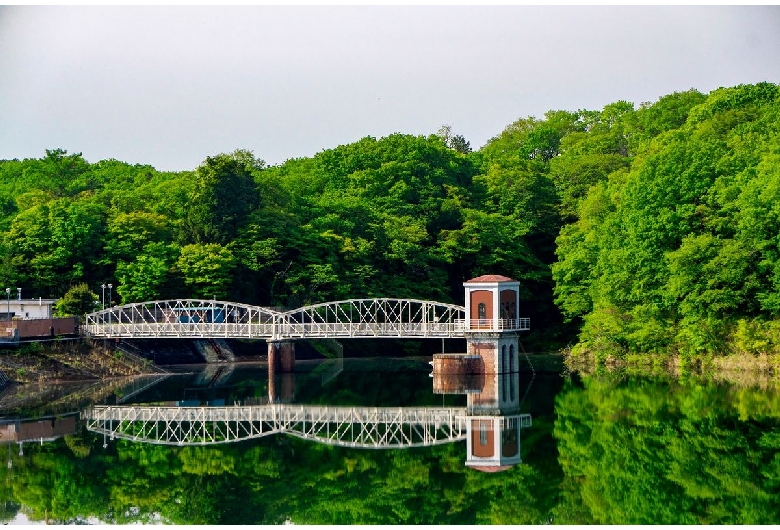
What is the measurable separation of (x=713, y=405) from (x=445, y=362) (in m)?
14.3

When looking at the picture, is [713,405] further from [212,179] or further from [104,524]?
[212,179]

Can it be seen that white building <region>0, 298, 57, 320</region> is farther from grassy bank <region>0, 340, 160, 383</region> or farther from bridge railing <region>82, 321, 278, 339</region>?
grassy bank <region>0, 340, 160, 383</region>

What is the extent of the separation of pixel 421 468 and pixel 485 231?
44563 mm

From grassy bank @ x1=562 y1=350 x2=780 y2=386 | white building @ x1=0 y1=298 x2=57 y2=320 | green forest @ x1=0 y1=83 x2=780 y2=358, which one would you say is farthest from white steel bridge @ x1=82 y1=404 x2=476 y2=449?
green forest @ x1=0 y1=83 x2=780 y2=358

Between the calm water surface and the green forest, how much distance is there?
10277mm

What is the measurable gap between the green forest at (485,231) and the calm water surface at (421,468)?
33.7 ft

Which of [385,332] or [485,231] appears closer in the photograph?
[385,332]

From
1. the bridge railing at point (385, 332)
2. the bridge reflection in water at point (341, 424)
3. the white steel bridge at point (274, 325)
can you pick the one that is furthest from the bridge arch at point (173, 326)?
the bridge reflection in water at point (341, 424)

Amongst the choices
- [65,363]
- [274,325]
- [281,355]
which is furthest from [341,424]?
[65,363]

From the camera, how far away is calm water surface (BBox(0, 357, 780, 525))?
32.5 meters

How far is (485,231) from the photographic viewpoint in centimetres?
8188

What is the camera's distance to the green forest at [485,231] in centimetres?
6297

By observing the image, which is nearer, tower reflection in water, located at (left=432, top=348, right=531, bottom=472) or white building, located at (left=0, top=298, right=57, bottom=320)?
tower reflection in water, located at (left=432, top=348, right=531, bottom=472)

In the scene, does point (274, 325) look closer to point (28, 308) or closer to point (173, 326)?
point (173, 326)
